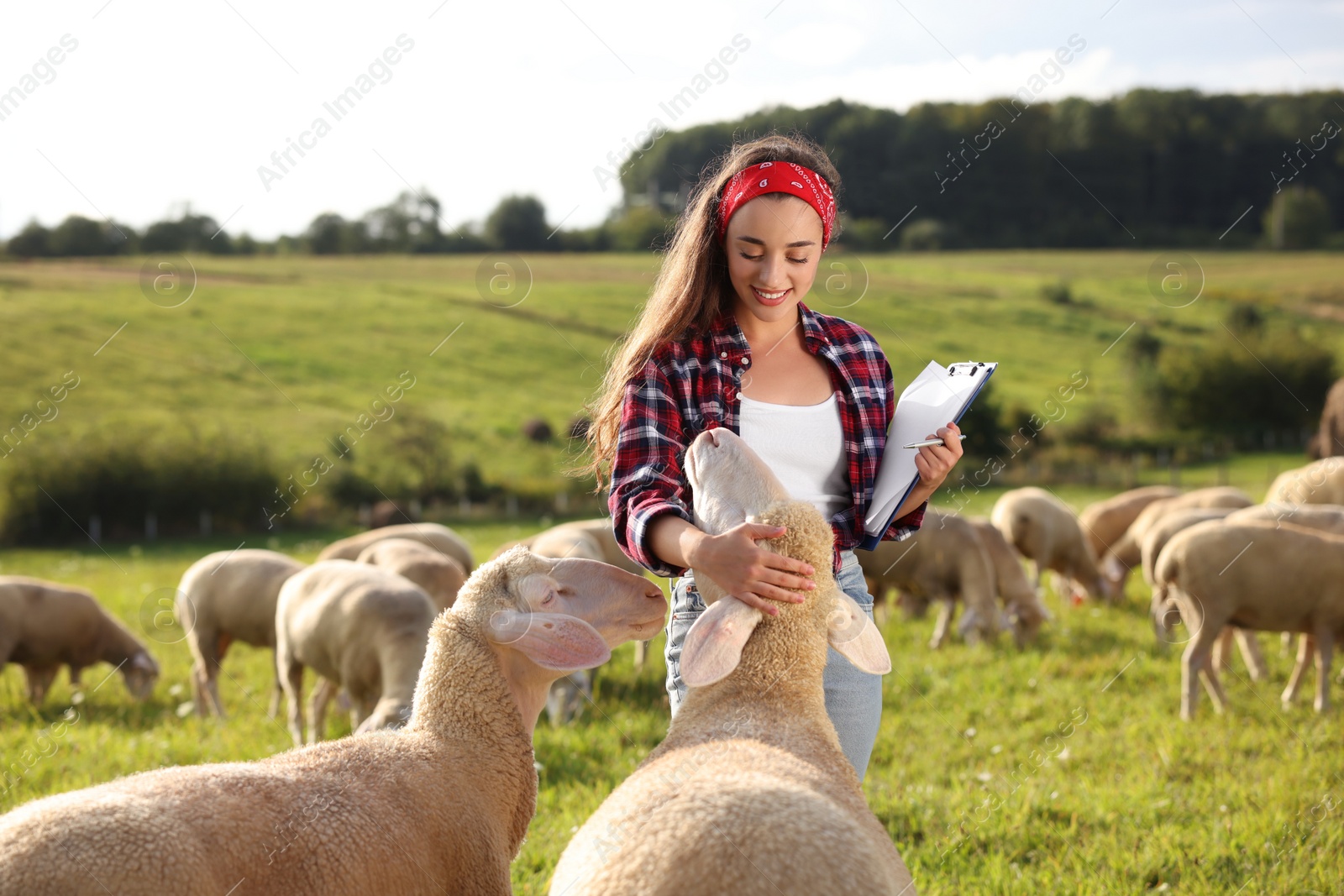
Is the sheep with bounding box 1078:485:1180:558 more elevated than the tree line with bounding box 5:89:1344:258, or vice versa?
the tree line with bounding box 5:89:1344:258

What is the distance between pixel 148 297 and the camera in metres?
46.5

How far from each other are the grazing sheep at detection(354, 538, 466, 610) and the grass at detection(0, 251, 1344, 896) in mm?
1532

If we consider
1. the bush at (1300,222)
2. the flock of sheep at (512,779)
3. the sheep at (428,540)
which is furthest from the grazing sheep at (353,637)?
the bush at (1300,222)

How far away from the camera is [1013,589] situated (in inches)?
425

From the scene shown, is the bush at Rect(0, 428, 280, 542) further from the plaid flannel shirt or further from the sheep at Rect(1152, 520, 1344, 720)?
the plaid flannel shirt

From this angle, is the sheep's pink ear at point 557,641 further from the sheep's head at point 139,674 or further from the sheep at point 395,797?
the sheep's head at point 139,674

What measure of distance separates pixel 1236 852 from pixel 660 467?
11.8ft

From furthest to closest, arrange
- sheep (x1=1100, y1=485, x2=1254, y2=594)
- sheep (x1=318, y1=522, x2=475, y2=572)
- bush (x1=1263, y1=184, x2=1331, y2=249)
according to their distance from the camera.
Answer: bush (x1=1263, y1=184, x2=1331, y2=249) → sheep (x1=1100, y1=485, x2=1254, y2=594) → sheep (x1=318, y1=522, x2=475, y2=572)

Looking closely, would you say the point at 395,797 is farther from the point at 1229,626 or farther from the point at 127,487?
the point at 127,487

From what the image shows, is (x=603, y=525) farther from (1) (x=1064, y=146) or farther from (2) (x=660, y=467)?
(1) (x=1064, y=146)

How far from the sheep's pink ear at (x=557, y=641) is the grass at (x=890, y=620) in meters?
1.53

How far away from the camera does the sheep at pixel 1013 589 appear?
33.4 ft

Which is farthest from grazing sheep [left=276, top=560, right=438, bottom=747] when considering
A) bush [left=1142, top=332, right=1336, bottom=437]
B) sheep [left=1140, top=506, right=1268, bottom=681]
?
bush [left=1142, top=332, right=1336, bottom=437]

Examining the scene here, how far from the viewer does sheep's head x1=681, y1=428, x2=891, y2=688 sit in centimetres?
282
